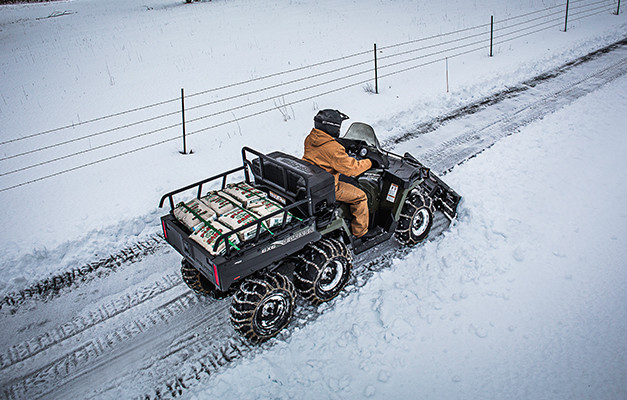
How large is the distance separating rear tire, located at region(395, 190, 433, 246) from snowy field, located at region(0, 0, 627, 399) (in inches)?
7.6

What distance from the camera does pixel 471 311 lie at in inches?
181

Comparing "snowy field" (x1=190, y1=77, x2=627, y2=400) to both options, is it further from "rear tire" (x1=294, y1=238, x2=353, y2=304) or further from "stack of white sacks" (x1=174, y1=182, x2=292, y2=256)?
"stack of white sacks" (x1=174, y1=182, x2=292, y2=256)

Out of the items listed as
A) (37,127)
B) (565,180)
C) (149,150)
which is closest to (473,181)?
(565,180)

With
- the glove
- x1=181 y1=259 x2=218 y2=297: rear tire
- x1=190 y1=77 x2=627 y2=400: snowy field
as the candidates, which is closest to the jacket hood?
the glove

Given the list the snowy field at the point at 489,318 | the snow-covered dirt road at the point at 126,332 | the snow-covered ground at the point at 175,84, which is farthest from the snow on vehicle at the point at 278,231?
the snow-covered ground at the point at 175,84

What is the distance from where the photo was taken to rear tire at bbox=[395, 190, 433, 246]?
5422 mm

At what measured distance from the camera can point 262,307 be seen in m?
4.25

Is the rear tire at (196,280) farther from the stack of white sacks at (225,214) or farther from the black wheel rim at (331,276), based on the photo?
the black wheel rim at (331,276)

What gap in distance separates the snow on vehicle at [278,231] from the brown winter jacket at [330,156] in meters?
0.17

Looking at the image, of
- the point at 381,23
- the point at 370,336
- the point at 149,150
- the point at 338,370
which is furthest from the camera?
the point at 381,23

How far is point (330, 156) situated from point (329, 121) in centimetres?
37

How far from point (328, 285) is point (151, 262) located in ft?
7.78

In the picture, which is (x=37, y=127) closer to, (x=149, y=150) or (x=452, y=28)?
(x=149, y=150)

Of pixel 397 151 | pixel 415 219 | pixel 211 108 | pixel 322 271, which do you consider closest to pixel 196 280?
pixel 322 271
